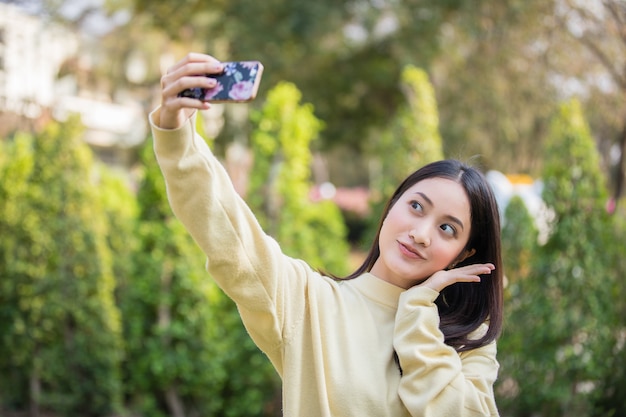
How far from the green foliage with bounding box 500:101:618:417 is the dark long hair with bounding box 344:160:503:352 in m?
1.96

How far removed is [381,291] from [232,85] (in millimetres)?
656

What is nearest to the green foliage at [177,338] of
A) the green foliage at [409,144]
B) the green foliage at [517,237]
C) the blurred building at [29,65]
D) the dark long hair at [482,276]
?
the blurred building at [29,65]

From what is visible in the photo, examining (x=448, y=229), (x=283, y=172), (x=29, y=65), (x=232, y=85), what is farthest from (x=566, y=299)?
(x=29, y=65)

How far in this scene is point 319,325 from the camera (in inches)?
66.9

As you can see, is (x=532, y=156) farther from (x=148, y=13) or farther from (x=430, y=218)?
(x=430, y=218)

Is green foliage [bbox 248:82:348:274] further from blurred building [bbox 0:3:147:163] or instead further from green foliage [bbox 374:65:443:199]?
blurred building [bbox 0:3:147:163]

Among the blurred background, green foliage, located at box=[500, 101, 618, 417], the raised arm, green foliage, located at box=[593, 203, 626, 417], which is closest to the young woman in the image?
the raised arm

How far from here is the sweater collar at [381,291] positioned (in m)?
1.78

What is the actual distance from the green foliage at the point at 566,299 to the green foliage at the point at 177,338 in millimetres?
1508

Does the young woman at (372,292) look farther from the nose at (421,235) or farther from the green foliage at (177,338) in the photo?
the green foliage at (177,338)

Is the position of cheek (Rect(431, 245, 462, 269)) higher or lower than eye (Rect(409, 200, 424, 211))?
lower

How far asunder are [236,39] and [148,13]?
9.27 ft

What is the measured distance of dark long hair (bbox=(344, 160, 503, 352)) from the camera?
5.89 ft

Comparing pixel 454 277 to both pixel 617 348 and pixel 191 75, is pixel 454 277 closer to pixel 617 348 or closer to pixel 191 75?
pixel 191 75
